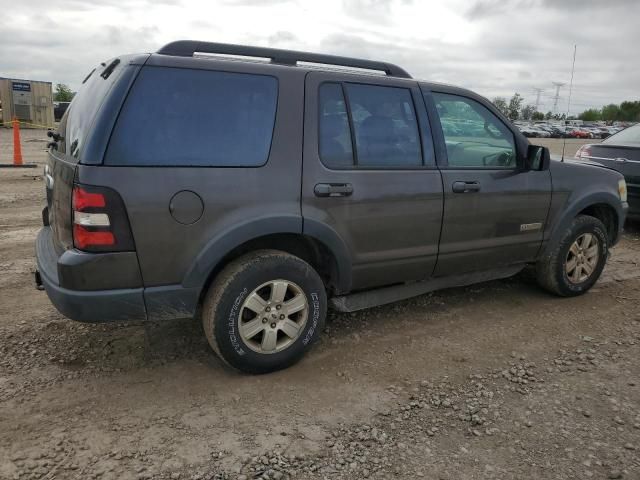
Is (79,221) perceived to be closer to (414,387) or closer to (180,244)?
(180,244)

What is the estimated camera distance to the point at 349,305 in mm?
3662

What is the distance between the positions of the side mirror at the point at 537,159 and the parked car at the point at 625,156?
142 inches

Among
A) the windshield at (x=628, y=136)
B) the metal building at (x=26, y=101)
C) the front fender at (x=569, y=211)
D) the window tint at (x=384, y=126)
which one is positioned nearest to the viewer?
the window tint at (x=384, y=126)

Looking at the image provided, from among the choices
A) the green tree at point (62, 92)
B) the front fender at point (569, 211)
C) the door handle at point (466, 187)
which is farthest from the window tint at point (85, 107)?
the green tree at point (62, 92)

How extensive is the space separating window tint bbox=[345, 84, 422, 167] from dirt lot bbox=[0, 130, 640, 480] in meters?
1.33

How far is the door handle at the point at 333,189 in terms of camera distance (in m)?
3.23

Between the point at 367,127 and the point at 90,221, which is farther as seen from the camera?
the point at 367,127

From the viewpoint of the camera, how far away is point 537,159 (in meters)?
4.16

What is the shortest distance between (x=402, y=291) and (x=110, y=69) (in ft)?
8.08

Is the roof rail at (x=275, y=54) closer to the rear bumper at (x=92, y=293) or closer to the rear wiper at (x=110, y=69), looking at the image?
the rear wiper at (x=110, y=69)

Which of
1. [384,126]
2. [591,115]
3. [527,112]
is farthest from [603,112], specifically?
[384,126]

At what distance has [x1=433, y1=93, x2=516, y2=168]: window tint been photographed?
3.85 metres

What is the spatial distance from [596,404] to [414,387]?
3.46 feet

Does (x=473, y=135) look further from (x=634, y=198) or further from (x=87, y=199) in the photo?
(x=634, y=198)
